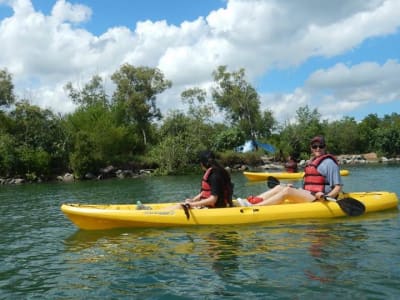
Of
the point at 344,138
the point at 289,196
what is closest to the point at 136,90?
the point at 344,138

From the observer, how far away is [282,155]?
48656 mm

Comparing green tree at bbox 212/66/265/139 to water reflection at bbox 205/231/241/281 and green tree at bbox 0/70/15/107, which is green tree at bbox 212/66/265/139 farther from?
water reflection at bbox 205/231/241/281

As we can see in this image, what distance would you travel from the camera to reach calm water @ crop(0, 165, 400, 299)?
5.16m

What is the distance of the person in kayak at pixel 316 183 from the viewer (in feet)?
29.7

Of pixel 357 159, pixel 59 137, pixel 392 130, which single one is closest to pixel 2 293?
pixel 59 137

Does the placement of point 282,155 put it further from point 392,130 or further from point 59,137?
point 59,137

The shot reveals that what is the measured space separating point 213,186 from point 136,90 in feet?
134

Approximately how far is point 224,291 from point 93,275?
6.25 ft

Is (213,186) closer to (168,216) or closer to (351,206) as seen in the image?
(168,216)

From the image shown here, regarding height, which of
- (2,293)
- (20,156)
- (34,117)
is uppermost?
(34,117)

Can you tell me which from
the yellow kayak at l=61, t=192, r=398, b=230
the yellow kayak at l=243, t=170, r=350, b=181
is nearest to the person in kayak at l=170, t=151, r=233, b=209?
the yellow kayak at l=61, t=192, r=398, b=230

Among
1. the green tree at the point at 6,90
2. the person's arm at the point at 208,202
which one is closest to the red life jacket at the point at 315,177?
the person's arm at the point at 208,202

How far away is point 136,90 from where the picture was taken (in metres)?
48.6

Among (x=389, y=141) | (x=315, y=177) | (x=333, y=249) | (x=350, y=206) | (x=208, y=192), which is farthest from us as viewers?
(x=389, y=141)
